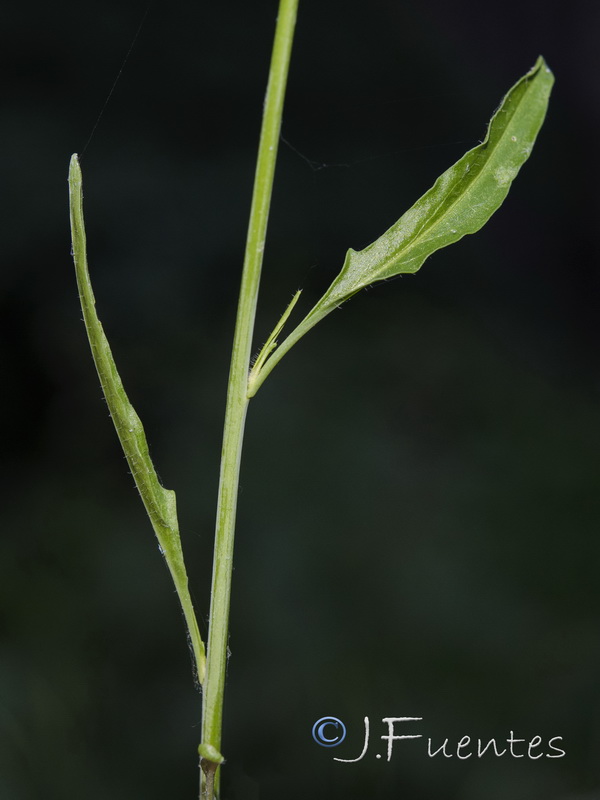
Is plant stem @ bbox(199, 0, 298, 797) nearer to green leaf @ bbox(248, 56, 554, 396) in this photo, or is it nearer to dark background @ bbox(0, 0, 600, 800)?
green leaf @ bbox(248, 56, 554, 396)

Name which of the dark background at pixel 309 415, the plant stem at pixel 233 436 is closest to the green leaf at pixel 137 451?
the plant stem at pixel 233 436

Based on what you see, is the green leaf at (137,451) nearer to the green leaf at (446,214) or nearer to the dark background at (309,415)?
the green leaf at (446,214)

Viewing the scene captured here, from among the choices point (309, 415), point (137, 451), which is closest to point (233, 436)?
point (137, 451)

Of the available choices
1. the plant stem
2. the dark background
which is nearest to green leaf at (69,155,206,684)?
the plant stem

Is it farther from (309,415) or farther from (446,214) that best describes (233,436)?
(309,415)

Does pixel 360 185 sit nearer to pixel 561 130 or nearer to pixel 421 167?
pixel 421 167

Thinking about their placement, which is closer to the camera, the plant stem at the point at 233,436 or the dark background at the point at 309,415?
the plant stem at the point at 233,436
